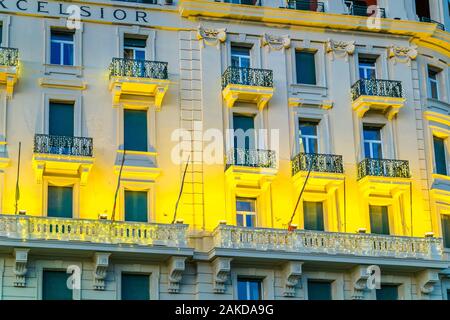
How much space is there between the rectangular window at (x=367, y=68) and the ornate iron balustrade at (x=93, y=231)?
10.7m

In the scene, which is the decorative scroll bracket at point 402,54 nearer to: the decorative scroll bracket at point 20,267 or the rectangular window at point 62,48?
the rectangular window at point 62,48

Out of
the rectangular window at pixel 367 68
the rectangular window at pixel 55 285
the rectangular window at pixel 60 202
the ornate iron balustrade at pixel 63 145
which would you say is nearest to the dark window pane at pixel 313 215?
the rectangular window at pixel 367 68

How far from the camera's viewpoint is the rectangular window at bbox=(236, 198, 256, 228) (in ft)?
164

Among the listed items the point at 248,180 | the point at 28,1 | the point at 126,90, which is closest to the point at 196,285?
the point at 248,180

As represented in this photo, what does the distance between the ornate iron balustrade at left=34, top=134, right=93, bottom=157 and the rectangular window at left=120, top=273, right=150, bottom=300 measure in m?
4.61

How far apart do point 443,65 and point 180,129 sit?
12074 millimetres

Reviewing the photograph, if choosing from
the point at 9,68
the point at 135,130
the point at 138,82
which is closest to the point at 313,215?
the point at 135,130

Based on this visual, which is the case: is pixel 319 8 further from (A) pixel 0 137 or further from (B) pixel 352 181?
(A) pixel 0 137

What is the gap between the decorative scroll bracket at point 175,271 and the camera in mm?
47188

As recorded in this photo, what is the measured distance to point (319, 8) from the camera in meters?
53.7

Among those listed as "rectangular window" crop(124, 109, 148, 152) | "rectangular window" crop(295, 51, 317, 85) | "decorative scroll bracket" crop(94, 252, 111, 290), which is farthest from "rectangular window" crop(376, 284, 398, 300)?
"decorative scroll bracket" crop(94, 252, 111, 290)

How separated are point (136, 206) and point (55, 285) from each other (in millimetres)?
4433

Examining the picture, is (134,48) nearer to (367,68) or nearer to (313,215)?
(313,215)

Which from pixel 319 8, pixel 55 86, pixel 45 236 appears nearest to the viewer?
pixel 45 236
